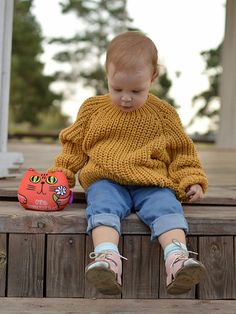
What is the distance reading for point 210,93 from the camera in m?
9.67

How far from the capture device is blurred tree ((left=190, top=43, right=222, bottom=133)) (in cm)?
913

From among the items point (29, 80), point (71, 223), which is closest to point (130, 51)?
point (71, 223)

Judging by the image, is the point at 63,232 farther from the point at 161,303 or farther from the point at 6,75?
the point at 6,75

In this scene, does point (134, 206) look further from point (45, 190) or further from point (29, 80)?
point (29, 80)

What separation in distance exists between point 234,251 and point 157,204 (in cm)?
34

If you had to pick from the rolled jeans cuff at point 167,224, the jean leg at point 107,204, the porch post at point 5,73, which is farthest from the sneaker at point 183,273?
the porch post at point 5,73

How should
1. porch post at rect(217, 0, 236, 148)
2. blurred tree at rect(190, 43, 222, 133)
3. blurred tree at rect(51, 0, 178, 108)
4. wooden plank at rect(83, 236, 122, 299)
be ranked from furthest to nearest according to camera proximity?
blurred tree at rect(51, 0, 178, 108) < blurred tree at rect(190, 43, 222, 133) < porch post at rect(217, 0, 236, 148) < wooden plank at rect(83, 236, 122, 299)

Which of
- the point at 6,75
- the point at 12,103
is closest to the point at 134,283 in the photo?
the point at 6,75

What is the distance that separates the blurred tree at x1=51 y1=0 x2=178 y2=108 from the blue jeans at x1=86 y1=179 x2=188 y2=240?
6877 mm

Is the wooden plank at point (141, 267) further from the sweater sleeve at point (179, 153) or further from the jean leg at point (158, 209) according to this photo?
the sweater sleeve at point (179, 153)

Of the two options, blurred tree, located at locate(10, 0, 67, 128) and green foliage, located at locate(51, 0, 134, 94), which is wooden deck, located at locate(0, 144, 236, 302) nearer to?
green foliage, located at locate(51, 0, 134, 94)

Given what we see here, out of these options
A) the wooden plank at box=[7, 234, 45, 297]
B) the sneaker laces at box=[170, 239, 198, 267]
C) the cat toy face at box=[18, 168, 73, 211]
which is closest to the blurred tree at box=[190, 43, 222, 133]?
the cat toy face at box=[18, 168, 73, 211]

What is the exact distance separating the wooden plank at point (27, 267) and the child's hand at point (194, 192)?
1.77 feet

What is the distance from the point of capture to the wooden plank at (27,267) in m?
2.43
